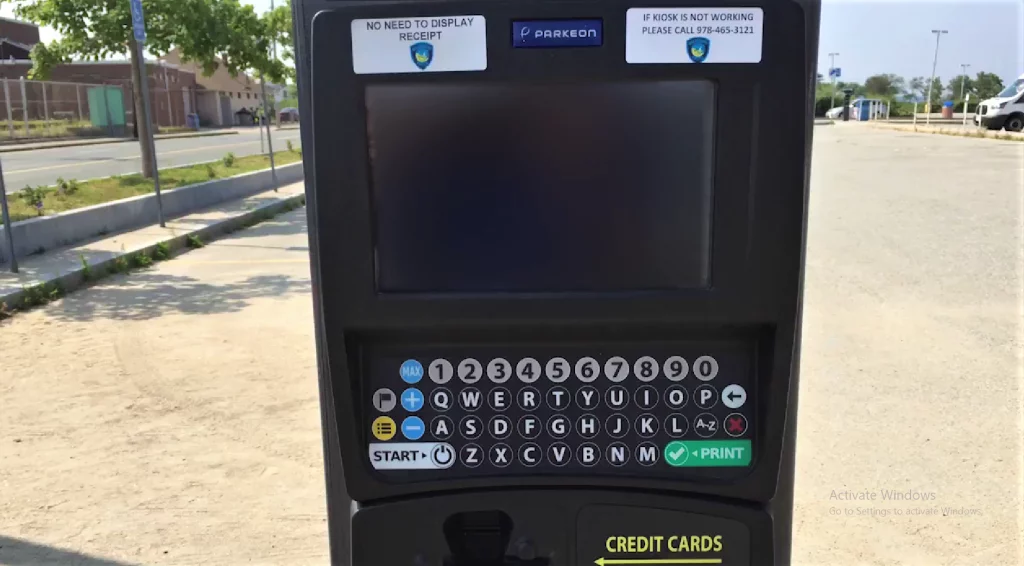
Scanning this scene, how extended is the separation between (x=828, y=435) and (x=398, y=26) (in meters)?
3.53

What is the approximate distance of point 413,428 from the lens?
1.34 m

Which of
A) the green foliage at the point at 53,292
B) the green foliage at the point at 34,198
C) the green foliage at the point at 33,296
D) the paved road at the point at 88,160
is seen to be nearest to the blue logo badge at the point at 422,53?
the green foliage at the point at 33,296

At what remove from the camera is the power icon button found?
1.35 meters

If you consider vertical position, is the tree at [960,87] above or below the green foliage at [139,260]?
above

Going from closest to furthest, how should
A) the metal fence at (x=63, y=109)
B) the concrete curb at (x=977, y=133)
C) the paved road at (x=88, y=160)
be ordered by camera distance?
the paved road at (x=88, y=160), the metal fence at (x=63, y=109), the concrete curb at (x=977, y=133)

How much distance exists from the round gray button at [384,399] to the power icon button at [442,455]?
0.09m

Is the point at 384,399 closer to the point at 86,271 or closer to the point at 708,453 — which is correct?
the point at 708,453

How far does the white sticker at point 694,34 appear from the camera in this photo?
118cm

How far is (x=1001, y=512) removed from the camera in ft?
11.2

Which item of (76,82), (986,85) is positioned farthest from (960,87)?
(76,82)

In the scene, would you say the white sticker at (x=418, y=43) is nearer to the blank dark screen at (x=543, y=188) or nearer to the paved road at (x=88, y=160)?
the blank dark screen at (x=543, y=188)

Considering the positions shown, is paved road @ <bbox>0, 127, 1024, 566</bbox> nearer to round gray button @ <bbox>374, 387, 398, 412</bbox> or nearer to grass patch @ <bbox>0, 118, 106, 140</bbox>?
round gray button @ <bbox>374, 387, 398, 412</bbox>

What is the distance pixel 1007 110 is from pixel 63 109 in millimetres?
29412

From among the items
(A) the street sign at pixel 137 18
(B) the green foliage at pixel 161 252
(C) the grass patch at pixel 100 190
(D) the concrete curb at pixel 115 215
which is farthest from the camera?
(C) the grass patch at pixel 100 190
